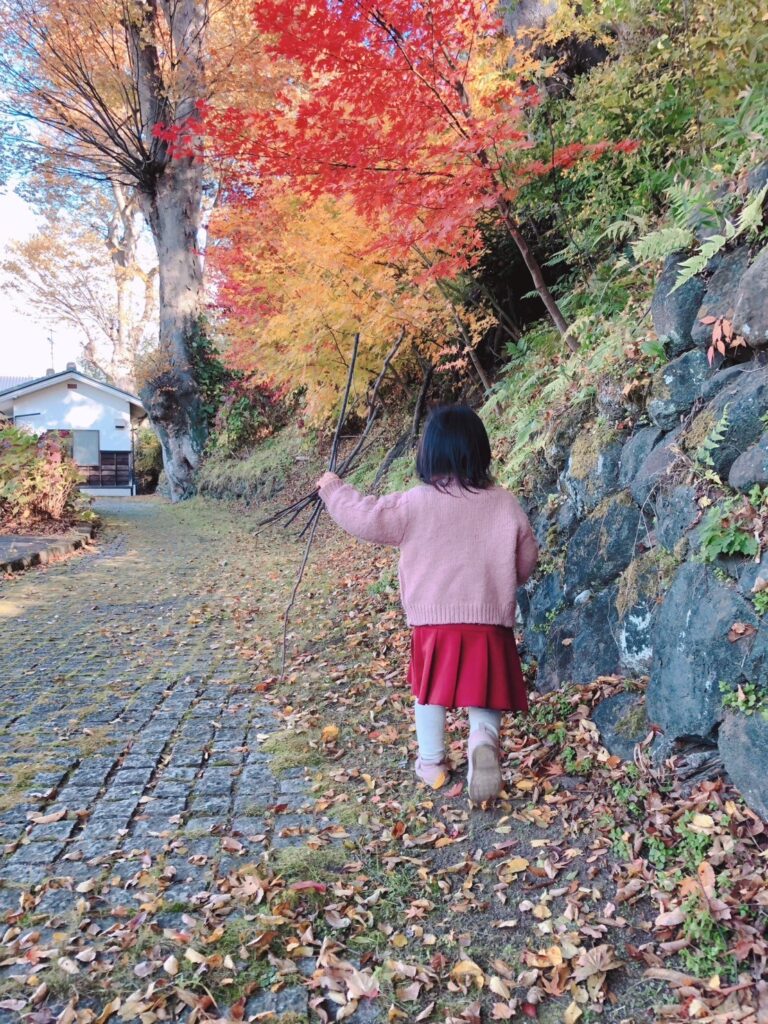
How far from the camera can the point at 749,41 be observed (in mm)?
3656

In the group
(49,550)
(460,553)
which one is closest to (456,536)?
(460,553)

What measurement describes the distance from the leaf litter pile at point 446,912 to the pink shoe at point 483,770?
0.14 metres

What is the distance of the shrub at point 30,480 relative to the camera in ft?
35.3

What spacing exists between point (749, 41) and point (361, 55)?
2.65m

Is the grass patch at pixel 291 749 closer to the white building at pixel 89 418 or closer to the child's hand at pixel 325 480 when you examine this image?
the child's hand at pixel 325 480

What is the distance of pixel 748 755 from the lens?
2.25 m

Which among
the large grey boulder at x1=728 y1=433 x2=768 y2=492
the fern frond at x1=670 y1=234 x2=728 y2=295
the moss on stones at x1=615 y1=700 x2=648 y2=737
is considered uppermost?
the fern frond at x1=670 y1=234 x2=728 y2=295

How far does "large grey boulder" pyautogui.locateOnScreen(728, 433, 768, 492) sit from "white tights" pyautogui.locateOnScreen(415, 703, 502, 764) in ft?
4.53

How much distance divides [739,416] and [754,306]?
1.56 ft

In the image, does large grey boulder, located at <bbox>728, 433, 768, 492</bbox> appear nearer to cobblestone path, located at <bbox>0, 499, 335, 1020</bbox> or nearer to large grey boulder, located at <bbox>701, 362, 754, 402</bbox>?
large grey boulder, located at <bbox>701, 362, 754, 402</bbox>

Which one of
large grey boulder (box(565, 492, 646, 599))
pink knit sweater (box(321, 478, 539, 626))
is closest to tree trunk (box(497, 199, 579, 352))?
large grey boulder (box(565, 492, 646, 599))

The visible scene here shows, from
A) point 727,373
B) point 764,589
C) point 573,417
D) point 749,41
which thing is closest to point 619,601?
point 764,589

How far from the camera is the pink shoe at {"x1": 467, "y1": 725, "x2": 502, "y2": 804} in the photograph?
9.23ft

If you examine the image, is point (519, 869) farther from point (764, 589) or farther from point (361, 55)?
point (361, 55)
